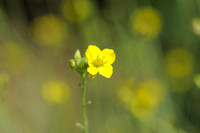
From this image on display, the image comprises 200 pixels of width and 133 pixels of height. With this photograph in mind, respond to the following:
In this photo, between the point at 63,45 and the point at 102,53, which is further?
the point at 63,45

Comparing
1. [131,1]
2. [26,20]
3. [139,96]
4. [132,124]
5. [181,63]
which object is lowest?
[132,124]

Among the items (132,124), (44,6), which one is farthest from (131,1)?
(44,6)

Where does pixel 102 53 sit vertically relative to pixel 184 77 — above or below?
above

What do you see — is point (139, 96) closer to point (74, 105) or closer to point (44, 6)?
point (74, 105)

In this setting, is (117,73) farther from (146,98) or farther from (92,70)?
(92,70)

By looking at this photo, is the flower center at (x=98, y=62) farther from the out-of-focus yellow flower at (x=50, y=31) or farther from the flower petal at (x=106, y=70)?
the out-of-focus yellow flower at (x=50, y=31)

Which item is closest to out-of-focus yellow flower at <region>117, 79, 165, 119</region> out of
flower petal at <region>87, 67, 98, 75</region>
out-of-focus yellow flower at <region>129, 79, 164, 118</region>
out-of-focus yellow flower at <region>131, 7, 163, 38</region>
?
out-of-focus yellow flower at <region>129, 79, 164, 118</region>

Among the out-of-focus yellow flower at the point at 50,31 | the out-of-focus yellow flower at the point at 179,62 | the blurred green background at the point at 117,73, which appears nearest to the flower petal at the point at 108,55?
the blurred green background at the point at 117,73
